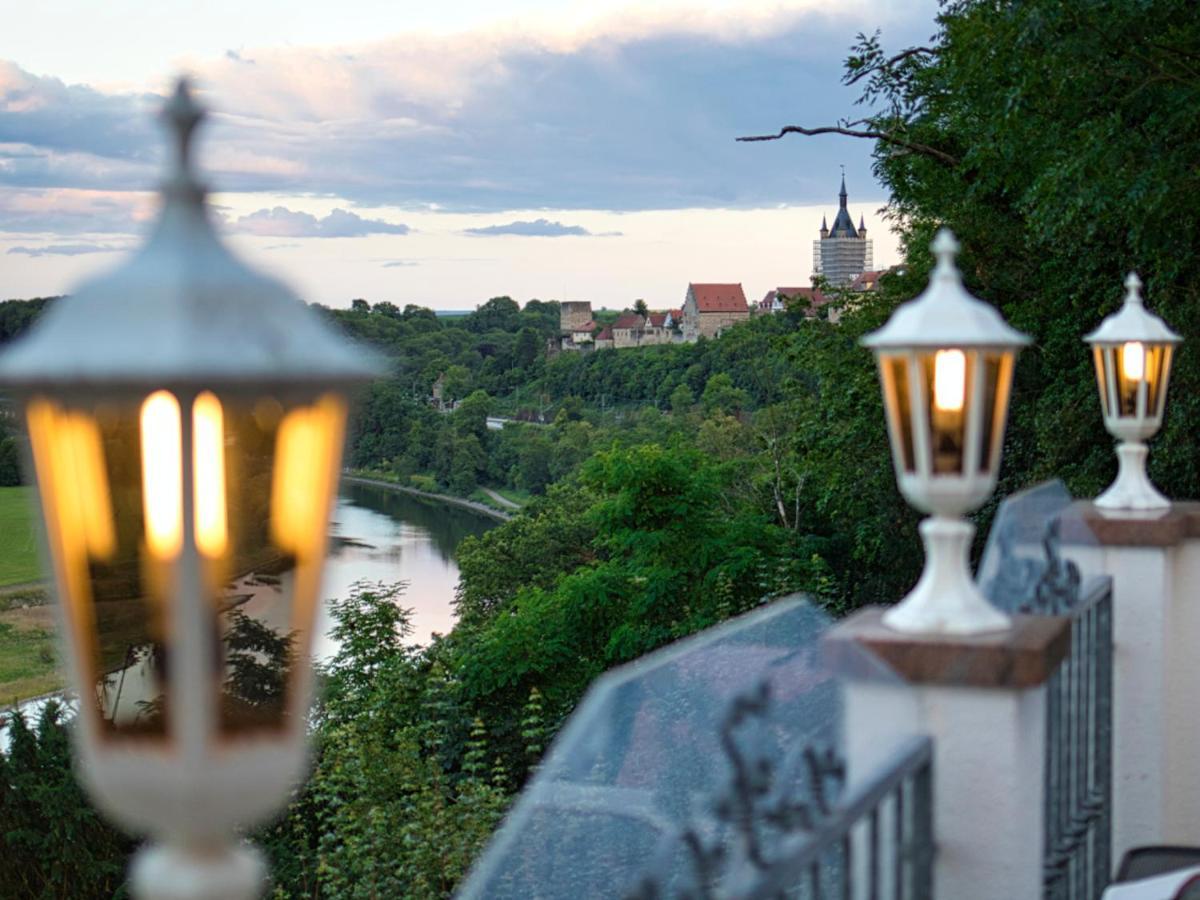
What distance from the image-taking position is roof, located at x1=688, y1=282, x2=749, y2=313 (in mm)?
129125

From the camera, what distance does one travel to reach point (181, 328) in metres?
1.10

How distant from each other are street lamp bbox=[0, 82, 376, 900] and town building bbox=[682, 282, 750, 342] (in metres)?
126

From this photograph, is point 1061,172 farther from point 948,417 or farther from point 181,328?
point 181,328

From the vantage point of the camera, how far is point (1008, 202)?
14.1 m

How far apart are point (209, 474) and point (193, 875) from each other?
338 mm

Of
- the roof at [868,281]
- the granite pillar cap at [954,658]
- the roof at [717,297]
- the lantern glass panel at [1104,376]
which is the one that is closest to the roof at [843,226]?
the roof at [717,297]

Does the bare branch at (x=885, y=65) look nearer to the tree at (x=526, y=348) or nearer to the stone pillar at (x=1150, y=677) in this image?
the stone pillar at (x=1150, y=677)

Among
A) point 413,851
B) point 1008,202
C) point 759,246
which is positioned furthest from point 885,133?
point 759,246

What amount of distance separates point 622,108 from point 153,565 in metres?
71.5

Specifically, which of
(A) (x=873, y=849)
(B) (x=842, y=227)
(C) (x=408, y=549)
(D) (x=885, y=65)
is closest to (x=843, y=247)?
(B) (x=842, y=227)

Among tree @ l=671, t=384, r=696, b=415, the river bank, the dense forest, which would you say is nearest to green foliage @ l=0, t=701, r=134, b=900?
the dense forest

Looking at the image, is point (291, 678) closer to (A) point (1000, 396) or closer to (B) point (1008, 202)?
(A) point (1000, 396)

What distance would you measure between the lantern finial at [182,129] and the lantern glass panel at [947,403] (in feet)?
4.99

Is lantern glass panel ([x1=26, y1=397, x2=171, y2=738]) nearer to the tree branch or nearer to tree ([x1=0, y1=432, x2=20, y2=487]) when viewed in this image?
tree ([x1=0, y1=432, x2=20, y2=487])
